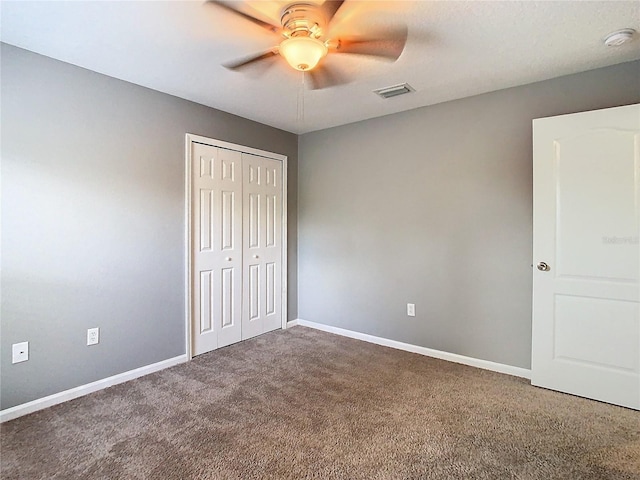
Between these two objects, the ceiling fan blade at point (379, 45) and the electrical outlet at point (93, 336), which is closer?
the ceiling fan blade at point (379, 45)

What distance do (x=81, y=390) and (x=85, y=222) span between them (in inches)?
48.7

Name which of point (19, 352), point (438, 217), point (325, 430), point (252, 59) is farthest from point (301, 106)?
point (19, 352)

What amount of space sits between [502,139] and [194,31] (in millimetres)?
2477

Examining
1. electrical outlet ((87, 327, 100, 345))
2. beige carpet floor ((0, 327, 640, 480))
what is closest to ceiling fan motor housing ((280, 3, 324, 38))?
beige carpet floor ((0, 327, 640, 480))

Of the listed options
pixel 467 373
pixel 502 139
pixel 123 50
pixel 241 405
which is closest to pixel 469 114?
pixel 502 139

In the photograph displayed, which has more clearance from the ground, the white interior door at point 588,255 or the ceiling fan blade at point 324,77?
the ceiling fan blade at point 324,77

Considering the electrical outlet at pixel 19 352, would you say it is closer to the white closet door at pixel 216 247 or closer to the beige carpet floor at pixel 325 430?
the beige carpet floor at pixel 325 430

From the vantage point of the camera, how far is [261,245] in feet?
12.8

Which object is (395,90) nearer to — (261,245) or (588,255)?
(588,255)

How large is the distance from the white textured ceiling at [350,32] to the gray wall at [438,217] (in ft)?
0.86

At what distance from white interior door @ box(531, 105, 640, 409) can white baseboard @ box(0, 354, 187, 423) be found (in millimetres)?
3067

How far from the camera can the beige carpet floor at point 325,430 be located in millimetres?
1736

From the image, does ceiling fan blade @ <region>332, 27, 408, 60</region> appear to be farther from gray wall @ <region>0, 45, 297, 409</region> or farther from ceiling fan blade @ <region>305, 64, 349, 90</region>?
gray wall @ <region>0, 45, 297, 409</region>

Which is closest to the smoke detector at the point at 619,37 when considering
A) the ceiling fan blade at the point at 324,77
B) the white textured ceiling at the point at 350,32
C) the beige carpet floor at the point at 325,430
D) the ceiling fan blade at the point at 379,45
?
the white textured ceiling at the point at 350,32
